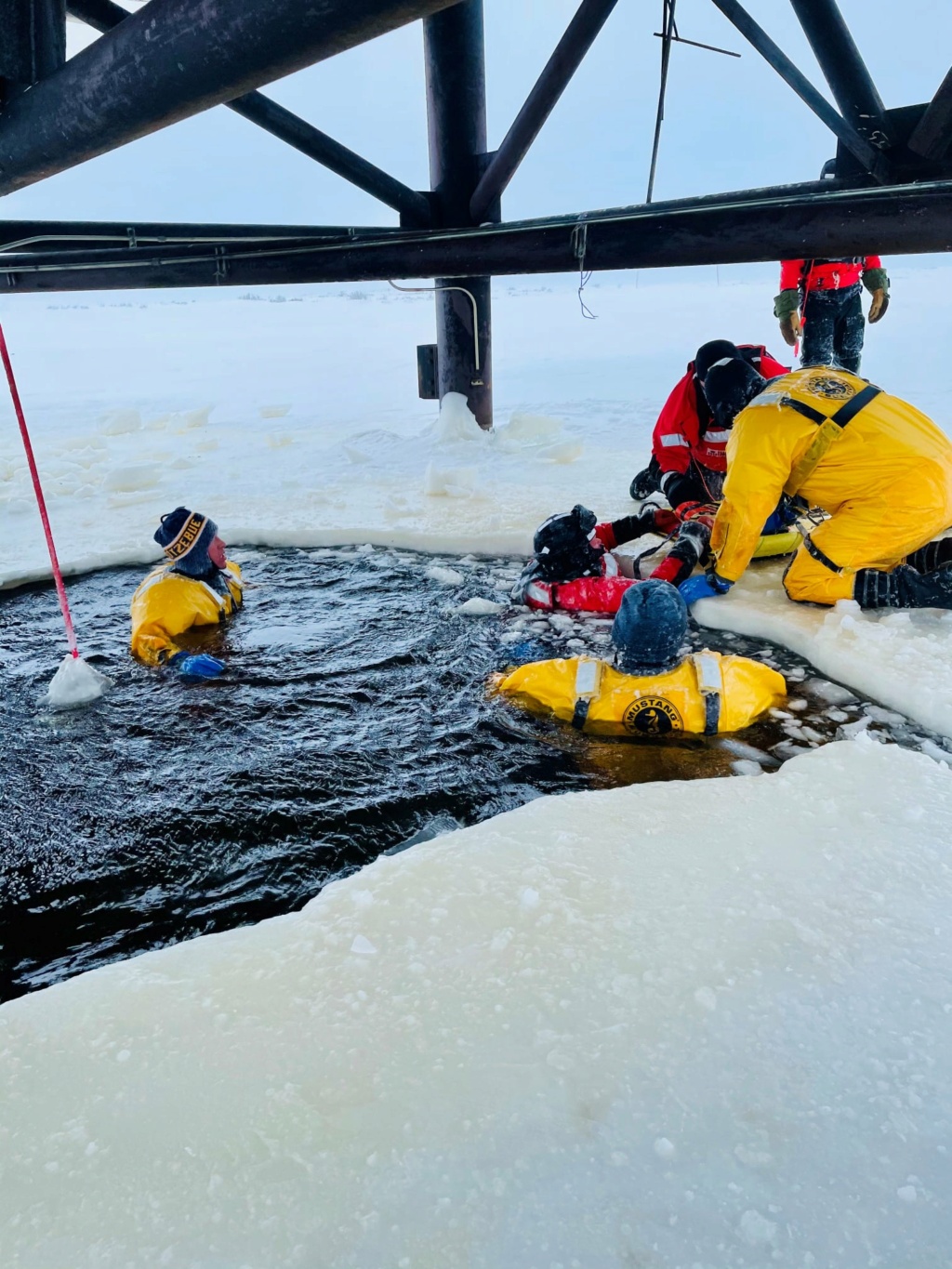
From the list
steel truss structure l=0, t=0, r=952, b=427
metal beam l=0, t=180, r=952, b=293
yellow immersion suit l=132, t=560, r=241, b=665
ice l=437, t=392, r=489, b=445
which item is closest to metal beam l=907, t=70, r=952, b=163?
steel truss structure l=0, t=0, r=952, b=427

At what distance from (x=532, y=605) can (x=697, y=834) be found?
2.29 metres

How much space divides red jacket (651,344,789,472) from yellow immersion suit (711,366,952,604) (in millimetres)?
1112

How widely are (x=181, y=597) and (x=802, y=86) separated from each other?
3.68m

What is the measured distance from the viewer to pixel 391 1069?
1805 mm

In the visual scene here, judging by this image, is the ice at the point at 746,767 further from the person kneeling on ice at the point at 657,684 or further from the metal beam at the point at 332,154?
the metal beam at the point at 332,154

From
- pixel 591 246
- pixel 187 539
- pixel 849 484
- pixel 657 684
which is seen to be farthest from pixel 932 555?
pixel 187 539

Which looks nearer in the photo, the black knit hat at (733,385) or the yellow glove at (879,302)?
the black knit hat at (733,385)

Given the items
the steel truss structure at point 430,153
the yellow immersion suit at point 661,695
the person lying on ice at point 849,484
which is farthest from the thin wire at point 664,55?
the yellow immersion suit at point 661,695

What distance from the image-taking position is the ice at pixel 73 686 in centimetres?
390

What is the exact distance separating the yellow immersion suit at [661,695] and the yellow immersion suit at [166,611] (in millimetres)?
1914

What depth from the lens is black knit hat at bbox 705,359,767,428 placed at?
15.2ft

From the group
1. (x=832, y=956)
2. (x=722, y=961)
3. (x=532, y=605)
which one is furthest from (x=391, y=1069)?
(x=532, y=605)

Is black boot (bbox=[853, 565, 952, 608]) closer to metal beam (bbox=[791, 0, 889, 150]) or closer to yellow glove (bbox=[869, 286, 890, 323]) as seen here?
metal beam (bbox=[791, 0, 889, 150])

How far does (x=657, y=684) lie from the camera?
340 cm
